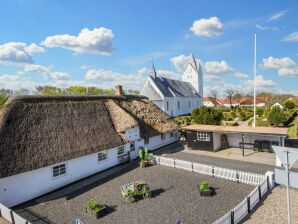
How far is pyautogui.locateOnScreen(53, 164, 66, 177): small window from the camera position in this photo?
1593 cm

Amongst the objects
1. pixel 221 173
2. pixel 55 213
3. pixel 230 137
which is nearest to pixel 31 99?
pixel 55 213

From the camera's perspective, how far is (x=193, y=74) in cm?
6900

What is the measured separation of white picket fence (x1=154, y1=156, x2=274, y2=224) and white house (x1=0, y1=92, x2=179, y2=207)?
4.13 metres

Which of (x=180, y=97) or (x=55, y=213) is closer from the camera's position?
(x=55, y=213)

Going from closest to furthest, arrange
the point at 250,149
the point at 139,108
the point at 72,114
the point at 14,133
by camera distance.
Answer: the point at 14,133, the point at 72,114, the point at 250,149, the point at 139,108

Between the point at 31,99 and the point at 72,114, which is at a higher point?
the point at 31,99

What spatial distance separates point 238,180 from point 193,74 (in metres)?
56.0

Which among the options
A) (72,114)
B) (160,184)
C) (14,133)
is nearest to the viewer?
(14,133)

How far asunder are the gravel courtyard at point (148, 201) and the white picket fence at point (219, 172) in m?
0.48

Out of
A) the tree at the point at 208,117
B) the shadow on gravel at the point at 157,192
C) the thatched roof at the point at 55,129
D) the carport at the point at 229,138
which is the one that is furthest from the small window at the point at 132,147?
the tree at the point at 208,117

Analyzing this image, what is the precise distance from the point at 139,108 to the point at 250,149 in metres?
12.6

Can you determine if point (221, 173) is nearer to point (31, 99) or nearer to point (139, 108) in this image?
point (139, 108)

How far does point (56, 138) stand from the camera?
16.4 m

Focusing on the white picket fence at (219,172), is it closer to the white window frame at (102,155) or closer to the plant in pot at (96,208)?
the white window frame at (102,155)
